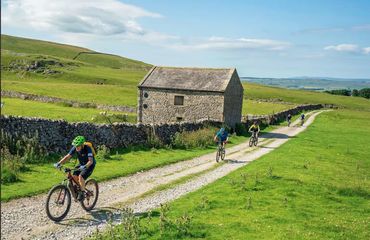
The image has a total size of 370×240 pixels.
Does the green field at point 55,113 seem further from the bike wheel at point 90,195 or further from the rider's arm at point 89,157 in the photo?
the rider's arm at point 89,157

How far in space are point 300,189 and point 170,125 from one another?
14.5 meters

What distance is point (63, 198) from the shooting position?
11.4 metres

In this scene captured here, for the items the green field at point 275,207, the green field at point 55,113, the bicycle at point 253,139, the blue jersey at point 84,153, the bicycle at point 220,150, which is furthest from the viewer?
the green field at point 55,113

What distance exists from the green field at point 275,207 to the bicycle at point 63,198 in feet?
6.54

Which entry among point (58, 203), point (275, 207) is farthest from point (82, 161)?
point (275, 207)

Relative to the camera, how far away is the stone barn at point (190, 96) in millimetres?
40844

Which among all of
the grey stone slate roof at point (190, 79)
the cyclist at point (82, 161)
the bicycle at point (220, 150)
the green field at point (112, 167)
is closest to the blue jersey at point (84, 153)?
the cyclist at point (82, 161)

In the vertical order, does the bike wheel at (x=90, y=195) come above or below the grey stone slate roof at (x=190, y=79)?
below

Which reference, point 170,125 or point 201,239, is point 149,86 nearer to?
point 170,125

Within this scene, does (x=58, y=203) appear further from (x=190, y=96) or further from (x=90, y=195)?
(x=190, y=96)

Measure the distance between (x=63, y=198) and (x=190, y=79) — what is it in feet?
109

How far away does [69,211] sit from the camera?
12273mm

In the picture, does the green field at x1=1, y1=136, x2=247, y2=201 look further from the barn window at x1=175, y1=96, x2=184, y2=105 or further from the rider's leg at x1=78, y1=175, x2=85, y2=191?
the barn window at x1=175, y1=96, x2=184, y2=105

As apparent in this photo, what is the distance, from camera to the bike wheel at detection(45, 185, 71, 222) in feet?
36.2
